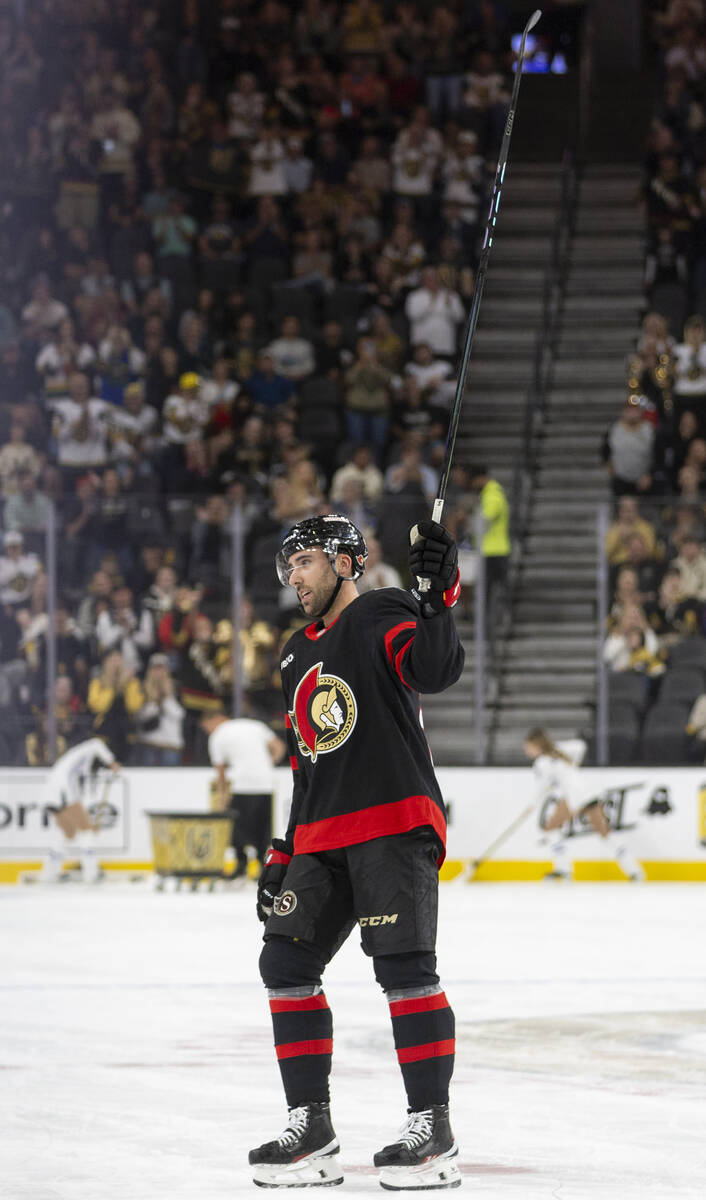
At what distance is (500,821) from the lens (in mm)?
13695

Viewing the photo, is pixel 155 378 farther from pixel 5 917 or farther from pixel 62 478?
pixel 5 917

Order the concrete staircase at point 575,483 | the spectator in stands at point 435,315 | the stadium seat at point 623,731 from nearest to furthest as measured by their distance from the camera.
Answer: the stadium seat at point 623,731
the concrete staircase at point 575,483
the spectator in stands at point 435,315

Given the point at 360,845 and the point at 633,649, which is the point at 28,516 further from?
the point at 360,845

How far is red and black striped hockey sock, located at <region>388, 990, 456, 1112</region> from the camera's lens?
4.27m

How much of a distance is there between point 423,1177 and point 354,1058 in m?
1.96

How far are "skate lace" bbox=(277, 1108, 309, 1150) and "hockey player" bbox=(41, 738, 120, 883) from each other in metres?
9.03

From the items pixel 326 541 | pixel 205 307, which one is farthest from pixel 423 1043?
pixel 205 307

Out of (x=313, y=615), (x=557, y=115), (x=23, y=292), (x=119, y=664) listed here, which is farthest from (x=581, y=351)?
(x=313, y=615)

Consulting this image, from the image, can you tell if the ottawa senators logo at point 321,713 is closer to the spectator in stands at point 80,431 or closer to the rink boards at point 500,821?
the rink boards at point 500,821

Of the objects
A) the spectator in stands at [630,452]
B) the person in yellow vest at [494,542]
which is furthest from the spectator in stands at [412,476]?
the spectator in stands at [630,452]

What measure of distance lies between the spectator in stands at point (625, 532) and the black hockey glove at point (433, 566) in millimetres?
8871

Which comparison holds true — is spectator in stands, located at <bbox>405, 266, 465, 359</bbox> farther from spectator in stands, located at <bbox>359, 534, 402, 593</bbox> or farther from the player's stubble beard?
the player's stubble beard

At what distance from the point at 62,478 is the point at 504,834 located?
14.4 feet

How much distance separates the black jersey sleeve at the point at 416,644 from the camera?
13.8 feet
